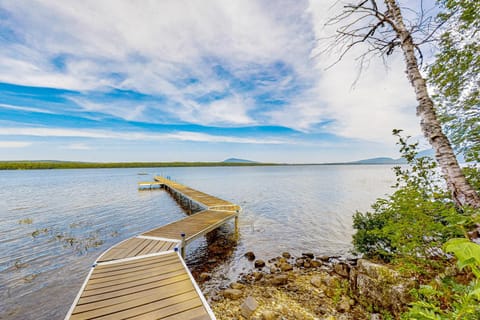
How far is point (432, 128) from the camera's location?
9.48ft

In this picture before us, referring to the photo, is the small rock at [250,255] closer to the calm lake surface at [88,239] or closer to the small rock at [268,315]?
the calm lake surface at [88,239]

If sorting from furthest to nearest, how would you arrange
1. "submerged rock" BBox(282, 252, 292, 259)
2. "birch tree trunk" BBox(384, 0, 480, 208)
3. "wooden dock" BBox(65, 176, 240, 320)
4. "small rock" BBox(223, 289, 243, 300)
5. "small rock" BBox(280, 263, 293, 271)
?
"submerged rock" BBox(282, 252, 292, 259), "small rock" BBox(280, 263, 293, 271), "small rock" BBox(223, 289, 243, 300), "wooden dock" BBox(65, 176, 240, 320), "birch tree trunk" BBox(384, 0, 480, 208)

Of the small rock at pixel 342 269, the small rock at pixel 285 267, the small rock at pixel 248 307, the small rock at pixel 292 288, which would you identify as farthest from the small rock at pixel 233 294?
the small rock at pixel 342 269

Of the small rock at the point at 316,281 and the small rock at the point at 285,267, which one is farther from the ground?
the small rock at the point at 316,281

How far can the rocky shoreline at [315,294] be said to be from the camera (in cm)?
431

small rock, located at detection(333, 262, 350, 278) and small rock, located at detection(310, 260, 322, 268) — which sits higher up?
small rock, located at detection(333, 262, 350, 278)

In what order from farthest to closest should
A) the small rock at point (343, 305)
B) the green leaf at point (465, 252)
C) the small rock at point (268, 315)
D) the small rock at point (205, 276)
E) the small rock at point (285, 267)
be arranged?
the small rock at point (285, 267)
the small rock at point (205, 276)
the small rock at point (343, 305)
the small rock at point (268, 315)
the green leaf at point (465, 252)

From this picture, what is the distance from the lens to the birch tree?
8.78ft

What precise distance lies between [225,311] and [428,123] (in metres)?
5.78

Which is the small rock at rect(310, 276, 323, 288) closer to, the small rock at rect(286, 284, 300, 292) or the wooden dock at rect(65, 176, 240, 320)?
the small rock at rect(286, 284, 300, 292)

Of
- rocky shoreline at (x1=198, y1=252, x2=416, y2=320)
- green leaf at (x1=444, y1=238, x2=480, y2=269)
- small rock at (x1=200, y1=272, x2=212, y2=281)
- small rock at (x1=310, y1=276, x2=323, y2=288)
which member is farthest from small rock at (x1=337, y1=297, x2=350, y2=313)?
green leaf at (x1=444, y1=238, x2=480, y2=269)

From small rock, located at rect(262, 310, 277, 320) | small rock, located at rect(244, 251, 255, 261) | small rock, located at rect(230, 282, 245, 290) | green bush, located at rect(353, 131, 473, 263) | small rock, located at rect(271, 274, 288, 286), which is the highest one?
green bush, located at rect(353, 131, 473, 263)

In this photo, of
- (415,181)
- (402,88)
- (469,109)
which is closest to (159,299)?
(415,181)

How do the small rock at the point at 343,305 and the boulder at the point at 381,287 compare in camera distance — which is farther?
the small rock at the point at 343,305
